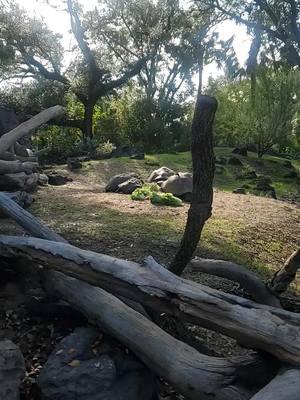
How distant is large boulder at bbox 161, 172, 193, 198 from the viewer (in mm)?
9383

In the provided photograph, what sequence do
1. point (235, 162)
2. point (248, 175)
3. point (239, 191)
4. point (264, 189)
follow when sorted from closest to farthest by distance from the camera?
point (239, 191) < point (264, 189) < point (248, 175) < point (235, 162)

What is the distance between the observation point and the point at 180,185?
944cm

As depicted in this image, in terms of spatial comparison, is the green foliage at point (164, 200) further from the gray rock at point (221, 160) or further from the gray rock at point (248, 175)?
the gray rock at point (221, 160)

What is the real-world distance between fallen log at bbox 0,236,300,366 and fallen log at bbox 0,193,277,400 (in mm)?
121

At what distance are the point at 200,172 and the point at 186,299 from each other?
1.40m

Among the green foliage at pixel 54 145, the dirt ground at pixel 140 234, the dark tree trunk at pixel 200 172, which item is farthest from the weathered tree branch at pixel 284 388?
the green foliage at pixel 54 145

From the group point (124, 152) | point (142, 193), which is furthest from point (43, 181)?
point (124, 152)

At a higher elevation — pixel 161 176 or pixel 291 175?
pixel 161 176

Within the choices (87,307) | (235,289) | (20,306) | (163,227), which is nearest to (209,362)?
(87,307)

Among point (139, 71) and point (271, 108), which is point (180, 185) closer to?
point (271, 108)

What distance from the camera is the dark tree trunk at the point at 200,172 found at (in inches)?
134

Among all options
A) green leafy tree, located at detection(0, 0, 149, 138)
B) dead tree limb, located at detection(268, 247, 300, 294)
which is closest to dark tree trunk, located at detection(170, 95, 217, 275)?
dead tree limb, located at detection(268, 247, 300, 294)

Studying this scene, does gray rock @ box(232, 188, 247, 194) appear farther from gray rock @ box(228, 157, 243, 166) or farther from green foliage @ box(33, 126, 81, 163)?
green foliage @ box(33, 126, 81, 163)

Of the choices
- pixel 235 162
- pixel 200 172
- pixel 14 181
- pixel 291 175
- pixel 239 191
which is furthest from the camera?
pixel 235 162
